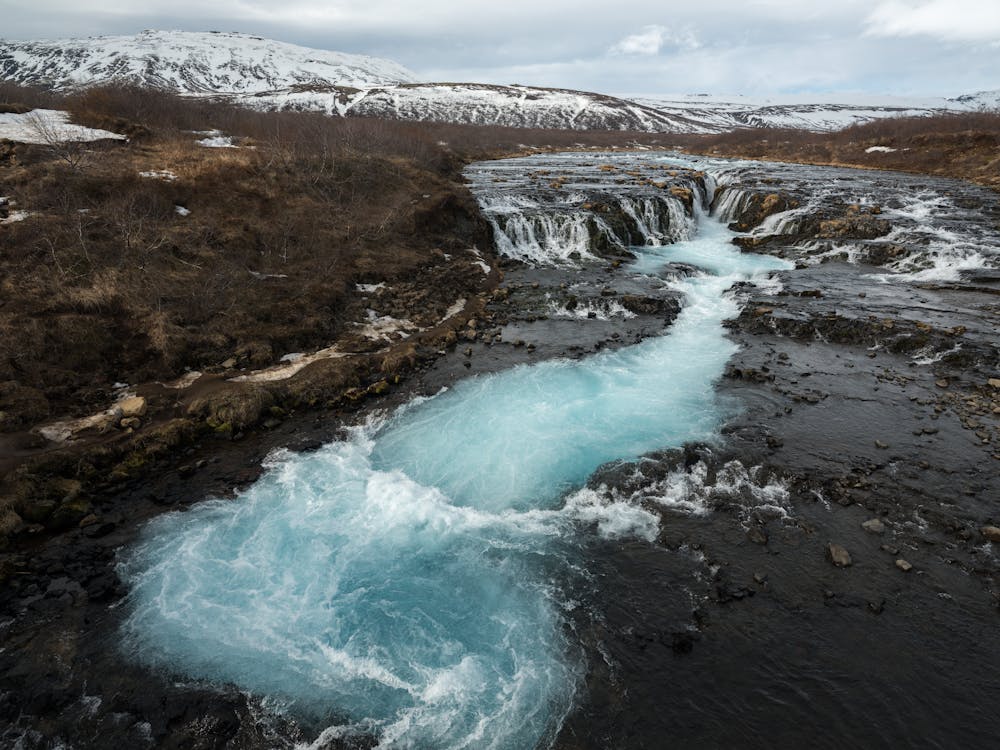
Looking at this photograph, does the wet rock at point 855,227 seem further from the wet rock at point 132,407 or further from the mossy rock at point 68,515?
the mossy rock at point 68,515

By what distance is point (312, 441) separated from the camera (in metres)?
14.2

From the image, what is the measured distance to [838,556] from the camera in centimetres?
1005

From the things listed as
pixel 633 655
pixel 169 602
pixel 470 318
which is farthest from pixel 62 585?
pixel 470 318

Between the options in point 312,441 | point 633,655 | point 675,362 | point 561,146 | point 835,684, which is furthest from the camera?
point 561,146

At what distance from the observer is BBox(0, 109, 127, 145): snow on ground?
27008mm

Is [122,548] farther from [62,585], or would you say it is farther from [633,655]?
[633,655]

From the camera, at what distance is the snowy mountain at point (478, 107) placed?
431 ft

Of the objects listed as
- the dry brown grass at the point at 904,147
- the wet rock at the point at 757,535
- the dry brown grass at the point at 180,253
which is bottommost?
the wet rock at the point at 757,535

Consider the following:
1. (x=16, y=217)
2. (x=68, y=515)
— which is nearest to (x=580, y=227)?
(x=16, y=217)

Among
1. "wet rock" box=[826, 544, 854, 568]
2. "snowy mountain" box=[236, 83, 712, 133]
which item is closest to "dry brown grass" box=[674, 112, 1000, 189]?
"wet rock" box=[826, 544, 854, 568]

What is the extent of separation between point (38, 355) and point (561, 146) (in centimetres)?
9354

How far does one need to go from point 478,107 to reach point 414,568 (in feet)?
531

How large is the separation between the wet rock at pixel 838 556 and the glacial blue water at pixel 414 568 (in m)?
3.58

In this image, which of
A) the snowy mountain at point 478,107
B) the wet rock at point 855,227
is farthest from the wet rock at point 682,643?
the snowy mountain at point 478,107
